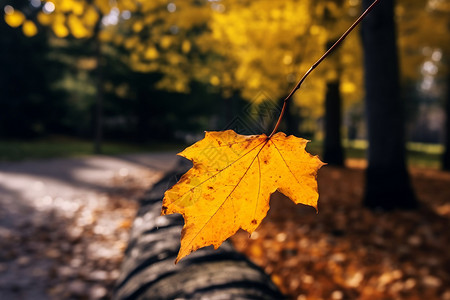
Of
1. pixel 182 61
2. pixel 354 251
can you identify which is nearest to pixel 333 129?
pixel 182 61

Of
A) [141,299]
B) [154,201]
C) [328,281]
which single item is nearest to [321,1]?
[328,281]

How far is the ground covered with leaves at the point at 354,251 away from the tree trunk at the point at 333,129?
14.7ft

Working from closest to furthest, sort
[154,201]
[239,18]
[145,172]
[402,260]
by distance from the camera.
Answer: [154,201] < [402,260] < [239,18] < [145,172]

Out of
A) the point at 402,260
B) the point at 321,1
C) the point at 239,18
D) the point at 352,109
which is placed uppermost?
the point at 352,109

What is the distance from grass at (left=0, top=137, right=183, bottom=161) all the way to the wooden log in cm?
1172

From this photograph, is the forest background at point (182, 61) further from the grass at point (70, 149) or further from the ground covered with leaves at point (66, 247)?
the ground covered with leaves at point (66, 247)

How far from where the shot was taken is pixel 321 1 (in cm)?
485

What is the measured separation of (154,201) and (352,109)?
35389 mm

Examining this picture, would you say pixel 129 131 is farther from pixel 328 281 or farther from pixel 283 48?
pixel 328 281

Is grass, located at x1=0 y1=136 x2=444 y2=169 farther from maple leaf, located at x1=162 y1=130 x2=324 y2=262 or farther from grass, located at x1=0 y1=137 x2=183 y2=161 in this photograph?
maple leaf, located at x1=162 y1=130 x2=324 y2=262

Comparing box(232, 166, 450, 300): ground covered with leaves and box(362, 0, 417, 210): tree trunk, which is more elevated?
box(362, 0, 417, 210): tree trunk

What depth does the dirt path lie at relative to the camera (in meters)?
3.00

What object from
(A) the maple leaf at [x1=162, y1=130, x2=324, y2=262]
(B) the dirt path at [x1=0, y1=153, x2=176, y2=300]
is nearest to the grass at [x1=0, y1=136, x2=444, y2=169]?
(B) the dirt path at [x1=0, y1=153, x2=176, y2=300]

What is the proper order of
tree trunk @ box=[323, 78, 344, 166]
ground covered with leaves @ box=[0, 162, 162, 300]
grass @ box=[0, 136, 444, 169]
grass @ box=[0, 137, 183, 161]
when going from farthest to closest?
grass @ box=[0, 136, 444, 169], grass @ box=[0, 137, 183, 161], tree trunk @ box=[323, 78, 344, 166], ground covered with leaves @ box=[0, 162, 162, 300]
